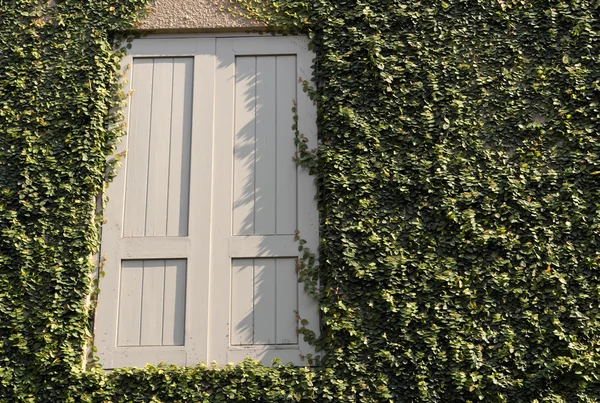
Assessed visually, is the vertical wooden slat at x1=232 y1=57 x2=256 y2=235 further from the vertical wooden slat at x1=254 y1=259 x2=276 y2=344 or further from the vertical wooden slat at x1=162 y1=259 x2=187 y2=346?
the vertical wooden slat at x1=162 y1=259 x2=187 y2=346

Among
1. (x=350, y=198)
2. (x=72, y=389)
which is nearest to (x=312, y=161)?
(x=350, y=198)

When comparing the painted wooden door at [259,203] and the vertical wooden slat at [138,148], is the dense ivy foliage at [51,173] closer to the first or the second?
the vertical wooden slat at [138,148]

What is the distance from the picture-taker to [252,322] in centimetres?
505

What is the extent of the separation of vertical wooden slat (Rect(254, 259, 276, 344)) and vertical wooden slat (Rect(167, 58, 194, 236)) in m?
0.66

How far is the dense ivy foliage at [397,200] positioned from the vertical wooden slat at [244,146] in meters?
0.45

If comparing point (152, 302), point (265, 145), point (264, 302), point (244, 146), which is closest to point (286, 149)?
point (265, 145)

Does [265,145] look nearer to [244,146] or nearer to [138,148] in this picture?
[244,146]

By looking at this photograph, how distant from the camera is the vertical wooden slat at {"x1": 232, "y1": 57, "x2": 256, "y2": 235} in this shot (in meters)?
5.27

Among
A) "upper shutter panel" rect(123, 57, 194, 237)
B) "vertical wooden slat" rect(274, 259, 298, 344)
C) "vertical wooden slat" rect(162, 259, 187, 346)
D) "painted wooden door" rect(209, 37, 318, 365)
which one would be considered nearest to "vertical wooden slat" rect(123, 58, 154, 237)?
"upper shutter panel" rect(123, 57, 194, 237)

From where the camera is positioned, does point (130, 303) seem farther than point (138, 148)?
No

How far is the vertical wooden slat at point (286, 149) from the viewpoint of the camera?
17.2 feet

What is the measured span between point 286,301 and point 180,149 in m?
1.46

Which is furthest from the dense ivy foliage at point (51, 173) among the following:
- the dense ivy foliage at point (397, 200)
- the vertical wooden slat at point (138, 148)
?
the vertical wooden slat at point (138, 148)

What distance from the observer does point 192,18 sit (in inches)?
222
